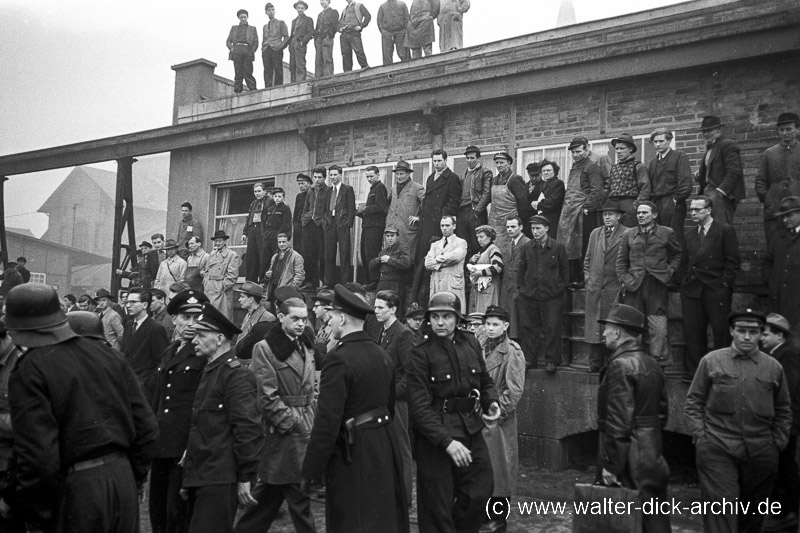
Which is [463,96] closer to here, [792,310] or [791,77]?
[791,77]

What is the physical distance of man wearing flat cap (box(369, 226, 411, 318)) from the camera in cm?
1088

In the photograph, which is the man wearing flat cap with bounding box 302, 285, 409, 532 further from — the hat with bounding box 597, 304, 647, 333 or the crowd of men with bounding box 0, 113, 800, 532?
the hat with bounding box 597, 304, 647, 333

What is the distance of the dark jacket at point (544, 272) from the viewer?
29.3 ft

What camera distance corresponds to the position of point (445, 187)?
10.8 m

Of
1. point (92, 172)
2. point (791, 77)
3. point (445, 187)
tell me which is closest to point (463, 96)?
point (445, 187)

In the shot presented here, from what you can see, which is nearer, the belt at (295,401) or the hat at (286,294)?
the belt at (295,401)

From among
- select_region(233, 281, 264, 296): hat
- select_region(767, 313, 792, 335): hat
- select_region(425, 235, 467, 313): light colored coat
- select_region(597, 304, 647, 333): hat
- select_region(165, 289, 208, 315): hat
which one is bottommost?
select_region(767, 313, 792, 335): hat

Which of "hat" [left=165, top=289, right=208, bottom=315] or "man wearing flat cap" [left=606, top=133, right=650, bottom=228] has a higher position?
"man wearing flat cap" [left=606, top=133, right=650, bottom=228]

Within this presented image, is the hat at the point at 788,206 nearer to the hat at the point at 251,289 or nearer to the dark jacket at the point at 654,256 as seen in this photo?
the dark jacket at the point at 654,256

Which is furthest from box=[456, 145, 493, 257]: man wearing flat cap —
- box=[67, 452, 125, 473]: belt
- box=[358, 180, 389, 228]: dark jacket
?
box=[67, 452, 125, 473]: belt

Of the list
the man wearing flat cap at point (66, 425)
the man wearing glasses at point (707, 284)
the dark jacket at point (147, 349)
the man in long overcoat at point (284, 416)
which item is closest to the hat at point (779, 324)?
the man wearing glasses at point (707, 284)

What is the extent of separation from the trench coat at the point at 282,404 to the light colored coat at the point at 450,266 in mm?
4194

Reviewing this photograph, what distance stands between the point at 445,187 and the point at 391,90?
12.2 ft

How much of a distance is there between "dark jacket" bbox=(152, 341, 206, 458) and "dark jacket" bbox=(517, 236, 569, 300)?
4.79 metres
